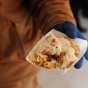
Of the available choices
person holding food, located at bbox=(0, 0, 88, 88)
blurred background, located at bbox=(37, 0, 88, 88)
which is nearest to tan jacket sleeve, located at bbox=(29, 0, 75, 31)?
person holding food, located at bbox=(0, 0, 88, 88)

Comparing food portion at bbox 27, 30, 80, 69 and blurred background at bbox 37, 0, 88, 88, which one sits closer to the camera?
food portion at bbox 27, 30, 80, 69

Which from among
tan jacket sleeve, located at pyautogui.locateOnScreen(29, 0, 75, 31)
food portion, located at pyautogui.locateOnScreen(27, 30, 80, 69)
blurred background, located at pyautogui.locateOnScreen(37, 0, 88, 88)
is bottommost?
blurred background, located at pyautogui.locateOnScreen(37, 0, 88, 88)

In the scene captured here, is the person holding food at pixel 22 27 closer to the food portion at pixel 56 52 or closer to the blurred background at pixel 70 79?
the food portion at pixel 56 52

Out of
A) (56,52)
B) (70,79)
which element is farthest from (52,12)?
(70,79)

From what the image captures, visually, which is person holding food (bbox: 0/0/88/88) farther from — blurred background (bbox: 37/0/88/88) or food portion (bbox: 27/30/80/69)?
blurred background (bbox: 37/0/88/88)

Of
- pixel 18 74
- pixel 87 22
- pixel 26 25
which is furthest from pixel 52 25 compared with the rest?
pixel 87 22

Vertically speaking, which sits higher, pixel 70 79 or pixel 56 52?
pixel 56 52

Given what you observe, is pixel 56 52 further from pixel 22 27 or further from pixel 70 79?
pixel 70 79
